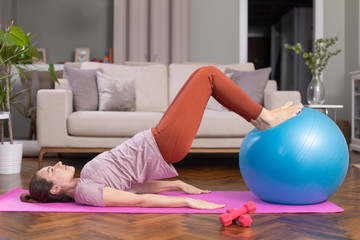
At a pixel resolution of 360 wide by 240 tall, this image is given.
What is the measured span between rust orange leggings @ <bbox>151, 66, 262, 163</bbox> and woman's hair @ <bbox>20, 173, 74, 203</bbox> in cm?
61

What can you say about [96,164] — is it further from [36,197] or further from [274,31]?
[274,31]

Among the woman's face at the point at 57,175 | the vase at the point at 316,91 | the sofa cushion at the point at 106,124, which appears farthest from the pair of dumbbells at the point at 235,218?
the vase at the point at 316,91

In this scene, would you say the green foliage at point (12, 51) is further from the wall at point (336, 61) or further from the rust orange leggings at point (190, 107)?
the wall at point (336, 61)

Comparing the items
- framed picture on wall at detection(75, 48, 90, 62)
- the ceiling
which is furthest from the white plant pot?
the ceiling

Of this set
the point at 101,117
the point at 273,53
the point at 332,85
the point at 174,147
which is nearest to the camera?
the point at 174,147

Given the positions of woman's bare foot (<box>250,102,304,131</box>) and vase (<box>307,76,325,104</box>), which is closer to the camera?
woman's bare foot (<box>250,102,304,131</box>)

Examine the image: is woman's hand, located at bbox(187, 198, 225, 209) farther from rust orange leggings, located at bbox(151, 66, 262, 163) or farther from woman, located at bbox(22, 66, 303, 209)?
rust orange leggings, located at bbox(151, 66, 262, 163)

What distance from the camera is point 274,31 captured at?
11.9m

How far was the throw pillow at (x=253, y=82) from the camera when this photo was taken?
12.6ft

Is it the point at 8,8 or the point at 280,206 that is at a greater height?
the point at 8,8

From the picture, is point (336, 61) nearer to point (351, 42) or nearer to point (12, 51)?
point (351, 42)

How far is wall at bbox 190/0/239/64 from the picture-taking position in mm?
6312

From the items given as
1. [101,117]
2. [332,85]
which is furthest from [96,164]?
[332,85]

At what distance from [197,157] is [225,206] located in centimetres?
236
